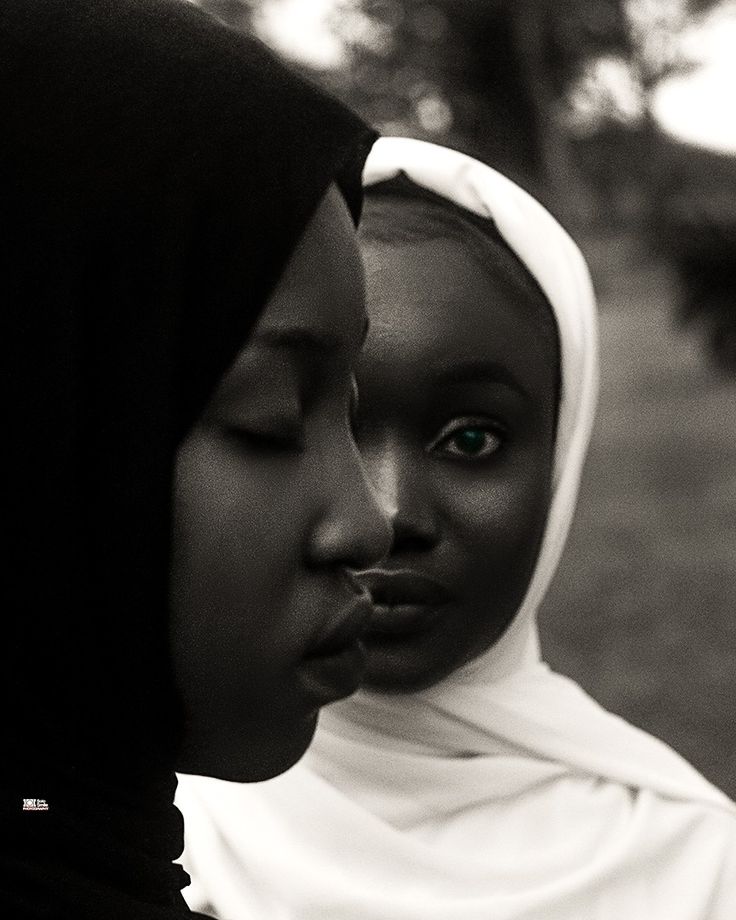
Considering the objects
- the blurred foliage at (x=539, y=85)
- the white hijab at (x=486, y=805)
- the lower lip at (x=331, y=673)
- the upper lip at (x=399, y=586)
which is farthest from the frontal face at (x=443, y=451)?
the blurred foliage at (x=539, y=85)

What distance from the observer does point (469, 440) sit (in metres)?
2.16

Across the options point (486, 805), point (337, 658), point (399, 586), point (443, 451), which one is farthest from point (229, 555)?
point (486, 805)

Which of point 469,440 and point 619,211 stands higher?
point 619,211

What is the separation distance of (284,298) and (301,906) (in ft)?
4.01

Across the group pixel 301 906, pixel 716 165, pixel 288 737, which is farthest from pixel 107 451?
pixel 716 165

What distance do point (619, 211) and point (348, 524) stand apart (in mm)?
11812

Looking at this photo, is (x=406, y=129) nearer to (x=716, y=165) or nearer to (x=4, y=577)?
(x=716, y=165)

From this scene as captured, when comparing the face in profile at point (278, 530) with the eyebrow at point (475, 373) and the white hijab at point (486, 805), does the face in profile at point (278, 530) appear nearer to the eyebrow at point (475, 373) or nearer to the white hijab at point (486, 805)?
the eyebrow at point (475, 373)

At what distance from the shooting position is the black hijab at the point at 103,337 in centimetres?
118

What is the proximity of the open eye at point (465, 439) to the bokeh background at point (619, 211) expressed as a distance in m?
6.43

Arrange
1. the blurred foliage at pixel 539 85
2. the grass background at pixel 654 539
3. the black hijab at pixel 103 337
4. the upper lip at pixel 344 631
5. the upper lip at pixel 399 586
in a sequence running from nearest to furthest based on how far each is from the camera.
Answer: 1. the black hijab at pixel 103 337
2. the upper lip at pixel 344 631
3. the upper lip at pixel 399 586
4. the grass background at pixel 654 539
5. the blurred foliage at pixel 539 85

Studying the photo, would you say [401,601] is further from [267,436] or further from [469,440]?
[267,436]

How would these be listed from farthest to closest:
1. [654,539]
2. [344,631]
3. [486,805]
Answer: [654,539] < [486,805] < [344,631]

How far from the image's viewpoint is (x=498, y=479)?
2180 mm
